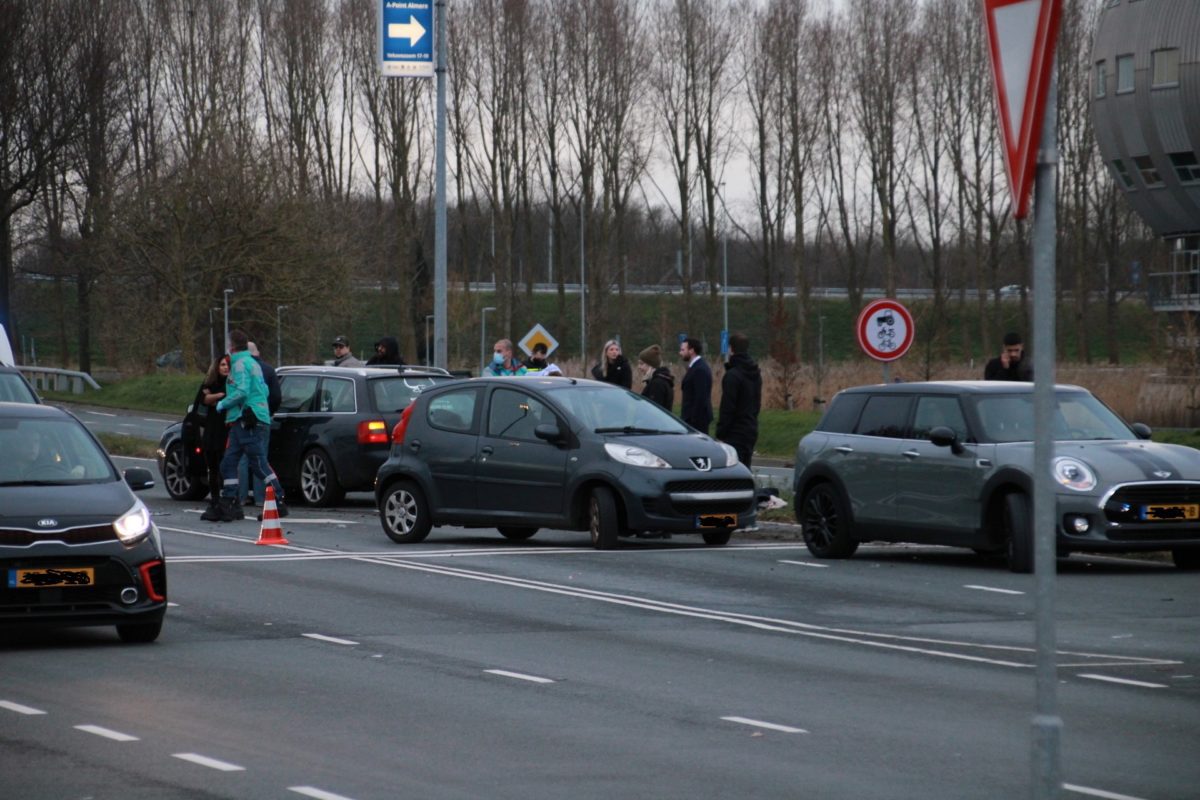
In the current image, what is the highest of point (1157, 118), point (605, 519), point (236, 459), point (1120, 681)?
point (1157, 118)

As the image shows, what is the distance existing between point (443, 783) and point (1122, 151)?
57492 mm

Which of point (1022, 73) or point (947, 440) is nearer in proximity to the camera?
point (1022, 73)

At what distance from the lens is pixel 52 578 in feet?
35.7

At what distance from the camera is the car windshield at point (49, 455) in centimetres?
1162

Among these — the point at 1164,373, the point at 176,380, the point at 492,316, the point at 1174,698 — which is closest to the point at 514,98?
the point at 176,380

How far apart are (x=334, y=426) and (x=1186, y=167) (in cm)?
4352

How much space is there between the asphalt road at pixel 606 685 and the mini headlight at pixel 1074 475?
2.52 feet

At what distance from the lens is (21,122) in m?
53.6

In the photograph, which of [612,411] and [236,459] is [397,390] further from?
[612,411]

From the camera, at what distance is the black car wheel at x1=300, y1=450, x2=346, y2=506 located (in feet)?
73.5

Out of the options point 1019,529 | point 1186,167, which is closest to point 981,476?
point 1019,529

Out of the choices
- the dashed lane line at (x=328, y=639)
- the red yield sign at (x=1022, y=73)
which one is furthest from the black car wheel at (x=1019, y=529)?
the red yield sign at (x=1022, y=73)

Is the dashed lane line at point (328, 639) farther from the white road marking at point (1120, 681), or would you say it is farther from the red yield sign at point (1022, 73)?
the red yield sign at point (1022, 73)

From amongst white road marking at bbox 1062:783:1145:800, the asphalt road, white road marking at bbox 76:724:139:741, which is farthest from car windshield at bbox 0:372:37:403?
white road marking at bbox 1062:783:1145:800
